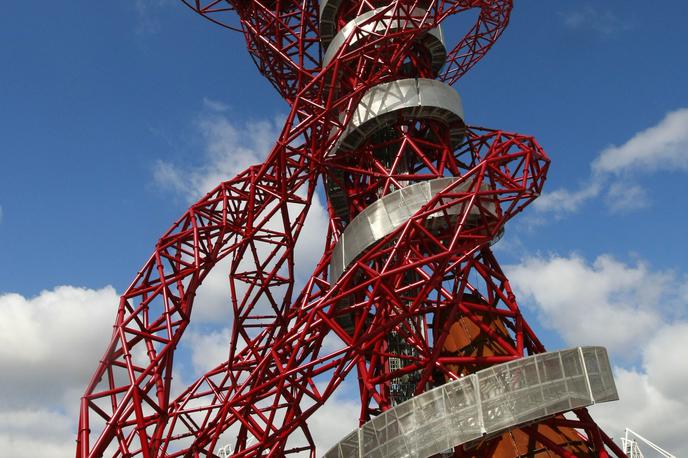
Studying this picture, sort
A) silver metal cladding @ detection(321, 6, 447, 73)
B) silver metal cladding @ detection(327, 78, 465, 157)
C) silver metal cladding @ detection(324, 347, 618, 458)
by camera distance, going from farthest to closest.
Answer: silver metal cladding @ detection(321, 6, 447, 73), silver metal cladding @ detection(327, 78, 465, 157), silver metal cladding @ detection(324, 347, 618, 458)

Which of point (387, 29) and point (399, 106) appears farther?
point (399, 106)

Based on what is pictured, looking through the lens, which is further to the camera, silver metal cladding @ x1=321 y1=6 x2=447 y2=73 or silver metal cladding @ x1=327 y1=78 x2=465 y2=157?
silver metal cladding @ x1=321 y1=6 x2=447 y2=73

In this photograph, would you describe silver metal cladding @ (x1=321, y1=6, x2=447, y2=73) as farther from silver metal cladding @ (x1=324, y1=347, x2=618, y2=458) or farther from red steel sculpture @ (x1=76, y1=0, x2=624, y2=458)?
silver metal cladding @ (x1=324, y1=347, x2=618, y2=458)

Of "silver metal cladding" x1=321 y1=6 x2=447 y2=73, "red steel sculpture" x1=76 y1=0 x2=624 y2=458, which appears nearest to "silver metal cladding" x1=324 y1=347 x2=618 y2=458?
"red steel sculpture" x1=76 y1=0 x2=624 y2=458

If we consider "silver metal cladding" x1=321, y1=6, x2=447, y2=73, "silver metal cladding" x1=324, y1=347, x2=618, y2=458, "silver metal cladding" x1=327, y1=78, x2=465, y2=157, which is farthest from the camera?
"silver metal cladding" x1=321, y1=6, x2=447, y2=73

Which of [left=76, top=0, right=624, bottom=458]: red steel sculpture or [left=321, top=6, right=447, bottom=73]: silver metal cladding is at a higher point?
[left=321, top=6, right=447, bottom=73]: silver metal cladding

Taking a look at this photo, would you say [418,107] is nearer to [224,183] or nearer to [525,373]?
[224,183]

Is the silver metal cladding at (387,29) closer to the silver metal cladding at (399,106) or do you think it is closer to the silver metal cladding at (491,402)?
the silver metal cladding at (399,106)

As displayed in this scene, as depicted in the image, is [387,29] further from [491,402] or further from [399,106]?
[491,402]

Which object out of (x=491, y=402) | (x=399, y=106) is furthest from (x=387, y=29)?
(x=491, y=402)

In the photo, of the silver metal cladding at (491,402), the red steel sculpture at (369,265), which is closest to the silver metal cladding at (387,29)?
the red steel sculpture at (369,265)

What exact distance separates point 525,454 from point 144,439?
11572mm

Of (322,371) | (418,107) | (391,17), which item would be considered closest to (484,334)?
(322,371)

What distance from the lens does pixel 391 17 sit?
25.3 meters
